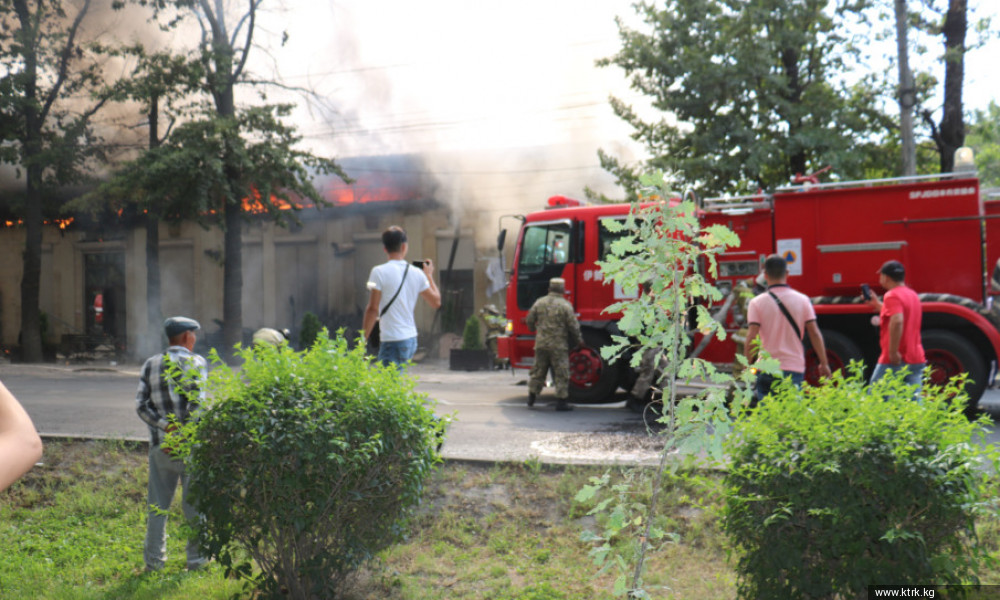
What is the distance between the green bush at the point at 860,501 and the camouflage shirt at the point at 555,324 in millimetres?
6357

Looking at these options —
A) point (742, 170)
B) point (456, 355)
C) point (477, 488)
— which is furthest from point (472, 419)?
point (456, 355)

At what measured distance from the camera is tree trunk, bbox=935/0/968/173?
47.7ft

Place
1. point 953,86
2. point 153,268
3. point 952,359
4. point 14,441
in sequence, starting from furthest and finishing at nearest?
point 153,268
point 953,86
point 952,359
point 14,441

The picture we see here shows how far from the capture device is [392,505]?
12.3ft

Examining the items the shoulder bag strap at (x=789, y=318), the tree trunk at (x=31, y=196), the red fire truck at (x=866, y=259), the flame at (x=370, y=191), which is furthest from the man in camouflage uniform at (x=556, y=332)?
the tree trunk at (x=31, y=196)

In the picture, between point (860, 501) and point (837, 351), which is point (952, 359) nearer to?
point (837, 351)

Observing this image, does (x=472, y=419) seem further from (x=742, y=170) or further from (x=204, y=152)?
(x=204, y=152)

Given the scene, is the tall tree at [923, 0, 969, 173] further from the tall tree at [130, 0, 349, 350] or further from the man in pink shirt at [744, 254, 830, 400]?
the tall tree at [130, 0, 349, 350]

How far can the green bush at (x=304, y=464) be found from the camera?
3.47m

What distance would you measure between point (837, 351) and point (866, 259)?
1.09 m

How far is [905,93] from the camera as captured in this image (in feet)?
40.4

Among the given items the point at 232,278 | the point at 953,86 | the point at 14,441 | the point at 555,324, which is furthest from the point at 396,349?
the point at 232,278

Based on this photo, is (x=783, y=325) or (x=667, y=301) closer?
(x=667, y=301)

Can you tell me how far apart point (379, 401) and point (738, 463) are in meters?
1.56
